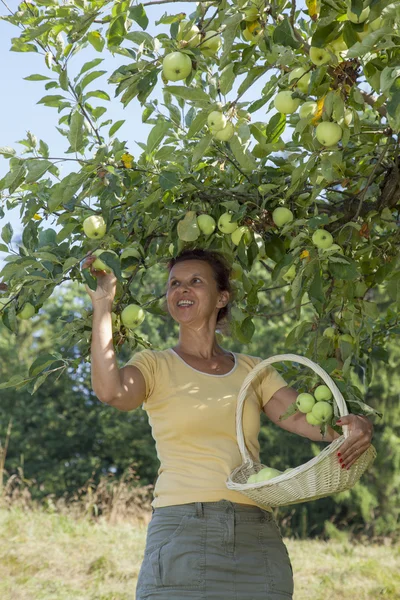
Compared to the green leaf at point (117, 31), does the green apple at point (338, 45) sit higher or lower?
lower

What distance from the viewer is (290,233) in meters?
2.49

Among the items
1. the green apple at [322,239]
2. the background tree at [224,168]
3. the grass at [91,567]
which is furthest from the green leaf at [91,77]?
the grass at [91,567]

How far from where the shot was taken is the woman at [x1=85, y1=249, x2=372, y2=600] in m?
1.97

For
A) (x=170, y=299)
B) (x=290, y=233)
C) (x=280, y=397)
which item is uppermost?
(x=290, y=233)

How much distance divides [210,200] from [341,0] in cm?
89

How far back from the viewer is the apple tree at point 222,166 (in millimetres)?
1911

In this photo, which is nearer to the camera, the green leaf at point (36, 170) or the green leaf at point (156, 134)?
the green leaf at point (36, 170)

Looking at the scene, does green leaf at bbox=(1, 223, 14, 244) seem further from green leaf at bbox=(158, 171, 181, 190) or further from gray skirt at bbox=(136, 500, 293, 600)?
gray skirt at bbox=(136, 500, 293, 600)

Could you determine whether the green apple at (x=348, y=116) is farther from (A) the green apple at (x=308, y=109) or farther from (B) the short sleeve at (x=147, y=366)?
(B) the short sleeve at (x=147, y=366)

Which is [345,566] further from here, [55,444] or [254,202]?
[55,444]

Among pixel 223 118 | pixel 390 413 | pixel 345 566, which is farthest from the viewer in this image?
pixel 390 413

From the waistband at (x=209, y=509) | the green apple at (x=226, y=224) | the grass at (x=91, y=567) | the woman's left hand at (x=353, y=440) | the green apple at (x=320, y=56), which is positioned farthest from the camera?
the grass at (x=91, y=567)

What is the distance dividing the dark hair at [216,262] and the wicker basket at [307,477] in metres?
0.45

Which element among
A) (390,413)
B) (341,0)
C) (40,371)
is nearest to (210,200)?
(40,371)
